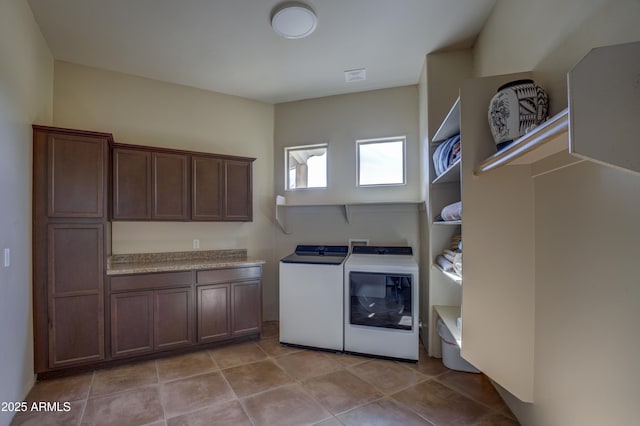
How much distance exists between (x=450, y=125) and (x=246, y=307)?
2.55 meters

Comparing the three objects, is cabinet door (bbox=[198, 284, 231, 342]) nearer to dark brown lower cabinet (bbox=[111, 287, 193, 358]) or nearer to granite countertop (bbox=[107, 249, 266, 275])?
dark brown lower cabinet (bbox=[111, 287, 193, 358])

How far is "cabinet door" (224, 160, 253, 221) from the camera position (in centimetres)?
327

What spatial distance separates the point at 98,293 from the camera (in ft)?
8.16

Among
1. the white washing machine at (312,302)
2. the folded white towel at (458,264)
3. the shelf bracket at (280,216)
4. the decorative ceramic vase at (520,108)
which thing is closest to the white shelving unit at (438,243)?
the folded white towel at (458,264)

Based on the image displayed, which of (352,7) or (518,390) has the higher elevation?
(352,7)

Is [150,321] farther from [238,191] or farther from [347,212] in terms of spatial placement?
[347,212]

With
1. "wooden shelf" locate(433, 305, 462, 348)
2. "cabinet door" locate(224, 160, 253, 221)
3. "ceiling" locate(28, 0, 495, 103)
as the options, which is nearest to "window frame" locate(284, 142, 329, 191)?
"cabinet door" locate(224, 160, 253, 221)

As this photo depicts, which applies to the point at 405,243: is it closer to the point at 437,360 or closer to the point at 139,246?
the point at 437,360

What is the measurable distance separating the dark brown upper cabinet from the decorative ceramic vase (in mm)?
2595

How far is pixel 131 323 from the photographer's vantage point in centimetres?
261

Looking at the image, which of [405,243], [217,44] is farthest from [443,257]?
[217,44]

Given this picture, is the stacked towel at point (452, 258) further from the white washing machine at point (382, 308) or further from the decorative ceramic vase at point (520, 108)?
the decorative ceramic vase at point (520, 108)

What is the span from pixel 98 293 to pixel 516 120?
10.5ft

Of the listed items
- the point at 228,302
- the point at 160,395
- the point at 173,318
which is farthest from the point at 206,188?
the point at 160,395
